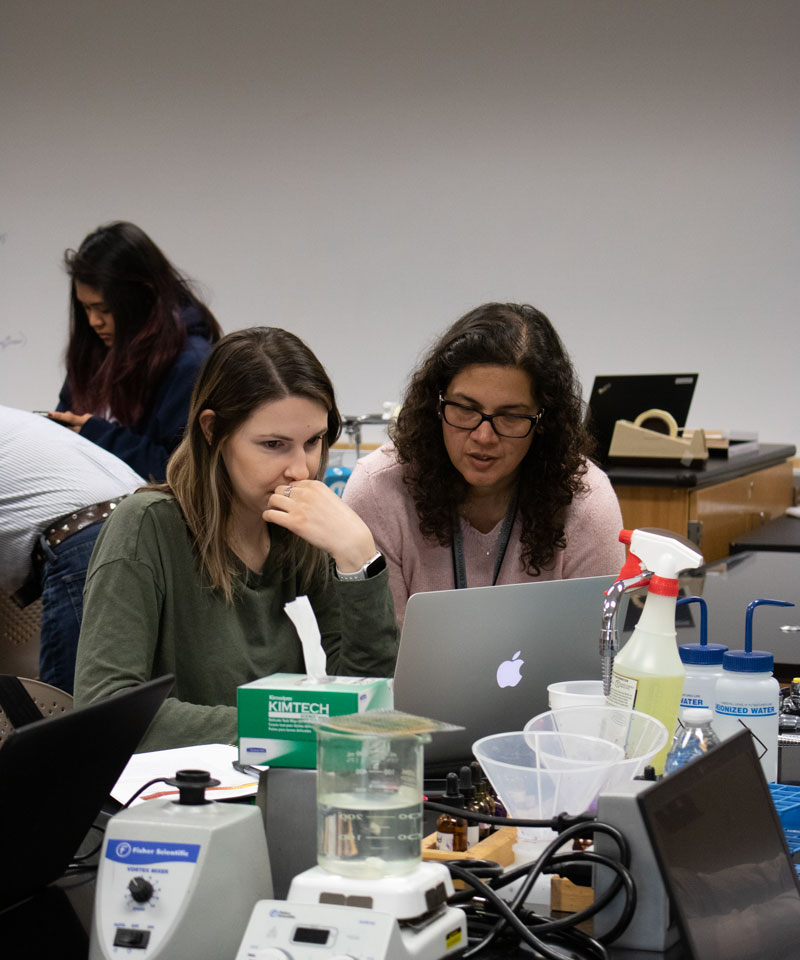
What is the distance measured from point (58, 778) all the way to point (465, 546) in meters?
1.19

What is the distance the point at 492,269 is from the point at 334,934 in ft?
15.3

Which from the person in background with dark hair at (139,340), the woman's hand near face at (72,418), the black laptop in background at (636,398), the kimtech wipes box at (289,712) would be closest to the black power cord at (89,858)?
the kimtech wipes box at (289,712)

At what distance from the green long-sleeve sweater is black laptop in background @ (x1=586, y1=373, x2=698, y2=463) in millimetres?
2417

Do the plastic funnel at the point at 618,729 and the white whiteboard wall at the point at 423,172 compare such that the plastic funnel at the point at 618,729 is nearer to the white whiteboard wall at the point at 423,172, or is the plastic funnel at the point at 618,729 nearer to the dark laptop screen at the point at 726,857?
the dark laptop screen at the point at 726,857

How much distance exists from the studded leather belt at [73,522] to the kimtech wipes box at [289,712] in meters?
1.36

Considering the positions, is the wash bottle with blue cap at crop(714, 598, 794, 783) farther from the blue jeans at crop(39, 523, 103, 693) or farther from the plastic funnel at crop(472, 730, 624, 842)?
the blue jeans at crop(39, 523, 103, 693)

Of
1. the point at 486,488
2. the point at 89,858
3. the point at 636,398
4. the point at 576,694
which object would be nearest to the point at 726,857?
the point at 576,694

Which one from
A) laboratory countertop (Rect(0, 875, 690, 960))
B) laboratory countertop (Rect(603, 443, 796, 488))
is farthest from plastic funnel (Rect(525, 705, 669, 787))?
laboratory countertop (Rect(603, 443, 796, 488))

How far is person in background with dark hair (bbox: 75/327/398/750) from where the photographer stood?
1.46 metres

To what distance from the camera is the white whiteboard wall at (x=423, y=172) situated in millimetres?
4875

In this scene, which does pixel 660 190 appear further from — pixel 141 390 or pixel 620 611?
pixel 620 611

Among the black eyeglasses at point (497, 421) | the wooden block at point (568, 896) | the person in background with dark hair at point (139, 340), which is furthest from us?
the person in background with dark hair at point (139, 340)

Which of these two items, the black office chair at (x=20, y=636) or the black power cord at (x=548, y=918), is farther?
the black office chair at (x=20, y=636)

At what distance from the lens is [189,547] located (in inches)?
60.0
